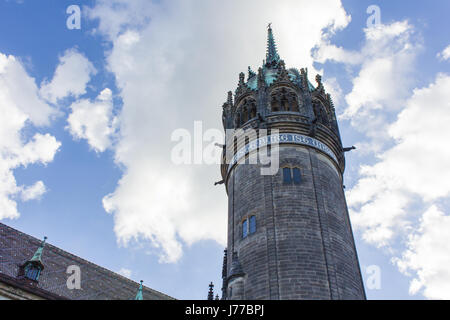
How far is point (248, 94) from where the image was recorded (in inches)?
1126

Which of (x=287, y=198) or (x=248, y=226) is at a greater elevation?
(x=287, y=198)

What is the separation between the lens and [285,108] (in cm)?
2717

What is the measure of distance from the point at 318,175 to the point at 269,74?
9.49 m

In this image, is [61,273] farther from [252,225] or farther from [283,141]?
[283,141]

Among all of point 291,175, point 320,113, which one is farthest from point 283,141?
point 320,113

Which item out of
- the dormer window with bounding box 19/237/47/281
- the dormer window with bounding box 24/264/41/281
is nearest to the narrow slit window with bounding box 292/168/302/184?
the dormer window with bounding box 19/237/47/281

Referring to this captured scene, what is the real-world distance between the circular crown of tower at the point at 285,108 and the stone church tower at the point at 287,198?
0.06 m

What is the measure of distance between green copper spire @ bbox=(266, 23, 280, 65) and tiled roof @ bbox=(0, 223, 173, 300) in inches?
718

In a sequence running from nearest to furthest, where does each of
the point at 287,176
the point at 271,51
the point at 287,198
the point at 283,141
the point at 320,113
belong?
the point at 287,198
the point at 287,176
the point at 283,141
the point at 320,113
the point at 271,51

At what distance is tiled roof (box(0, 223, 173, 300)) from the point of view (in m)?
22.1

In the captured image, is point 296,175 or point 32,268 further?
point 296,175

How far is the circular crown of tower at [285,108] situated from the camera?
25.5 meters

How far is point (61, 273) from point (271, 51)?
22.2 metres
